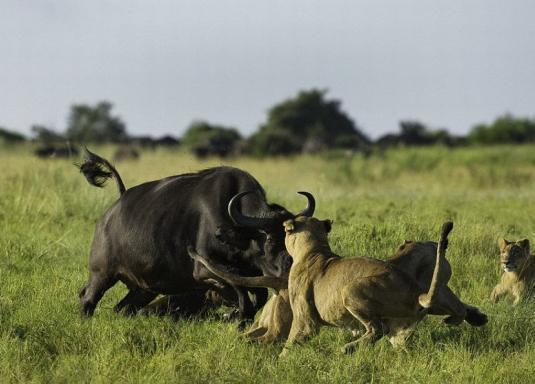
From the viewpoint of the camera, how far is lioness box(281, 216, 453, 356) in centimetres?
671

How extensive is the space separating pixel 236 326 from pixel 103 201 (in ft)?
23.7

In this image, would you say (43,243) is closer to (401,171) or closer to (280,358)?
(280,358)

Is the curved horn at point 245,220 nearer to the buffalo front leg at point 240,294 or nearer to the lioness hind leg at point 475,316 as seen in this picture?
the buffalo front leg at point 240,294

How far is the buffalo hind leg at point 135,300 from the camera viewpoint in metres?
9.05

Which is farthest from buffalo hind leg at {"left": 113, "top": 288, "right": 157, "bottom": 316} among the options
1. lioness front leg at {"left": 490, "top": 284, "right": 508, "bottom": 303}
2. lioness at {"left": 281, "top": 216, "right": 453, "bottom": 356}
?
lioness front leg at {"left": 490, "top": 284, "right": 508, "bottom": 303}

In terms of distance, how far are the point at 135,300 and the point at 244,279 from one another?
1.94m

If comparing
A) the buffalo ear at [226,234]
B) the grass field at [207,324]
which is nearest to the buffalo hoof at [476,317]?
the grass field at [207,324]

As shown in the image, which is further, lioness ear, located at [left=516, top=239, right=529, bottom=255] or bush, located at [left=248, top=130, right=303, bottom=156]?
bush, located at [left=248, top=130, right=303, bottom=156]

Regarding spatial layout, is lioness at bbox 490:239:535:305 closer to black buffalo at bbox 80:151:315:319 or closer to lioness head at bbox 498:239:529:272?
lioness head at bbox 498:239:529:272

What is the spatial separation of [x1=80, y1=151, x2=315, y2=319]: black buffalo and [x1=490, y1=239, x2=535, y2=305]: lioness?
2416 mm

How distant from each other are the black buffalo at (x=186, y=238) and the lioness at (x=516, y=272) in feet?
7.93

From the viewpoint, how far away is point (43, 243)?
1195 cm

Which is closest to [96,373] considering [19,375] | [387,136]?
[19,375]

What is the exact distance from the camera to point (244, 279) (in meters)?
7.49
